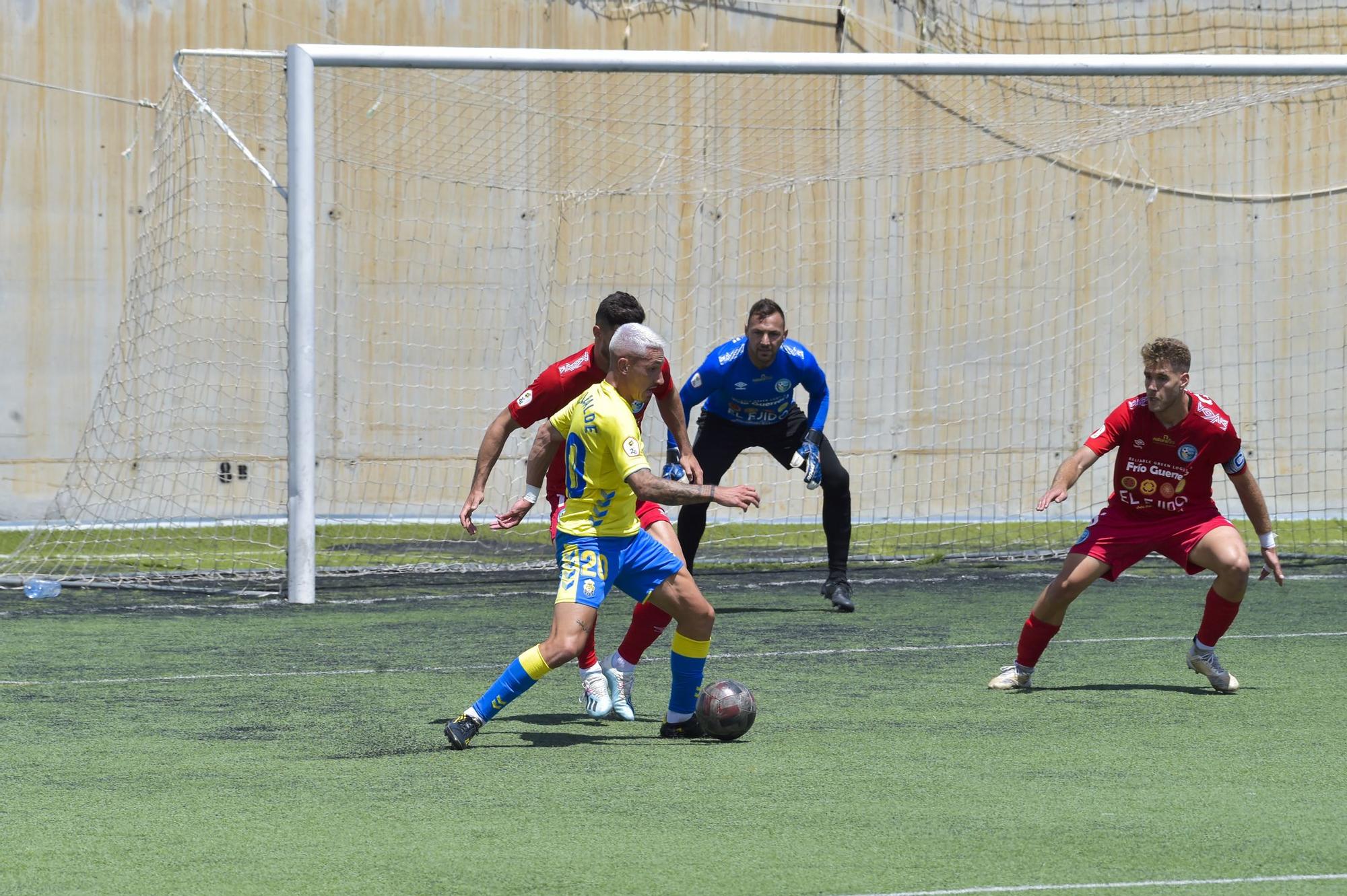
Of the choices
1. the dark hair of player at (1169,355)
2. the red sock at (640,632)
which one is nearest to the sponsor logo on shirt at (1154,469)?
the dark hair of player at (1169,355)

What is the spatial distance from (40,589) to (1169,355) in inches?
291

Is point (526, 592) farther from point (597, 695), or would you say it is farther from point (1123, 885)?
point (1123, 885)

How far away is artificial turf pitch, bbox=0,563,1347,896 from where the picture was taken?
4.32 meters

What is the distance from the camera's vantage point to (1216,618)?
24.0ft

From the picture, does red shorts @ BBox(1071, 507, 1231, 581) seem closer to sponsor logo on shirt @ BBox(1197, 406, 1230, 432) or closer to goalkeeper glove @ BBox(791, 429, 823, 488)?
sponsor logo on shirt @ BBox(1197, 406, 1230, 432)

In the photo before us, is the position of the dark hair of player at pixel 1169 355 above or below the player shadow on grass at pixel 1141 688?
above

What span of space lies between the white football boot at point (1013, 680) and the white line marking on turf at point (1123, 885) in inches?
126

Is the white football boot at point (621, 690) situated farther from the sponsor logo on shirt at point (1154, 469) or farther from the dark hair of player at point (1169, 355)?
the dark hair of player at point (1169, 355)

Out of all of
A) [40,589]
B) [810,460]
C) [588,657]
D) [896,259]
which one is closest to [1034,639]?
[588,657]

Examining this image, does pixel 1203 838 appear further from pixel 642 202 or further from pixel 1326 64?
pixel 642 202

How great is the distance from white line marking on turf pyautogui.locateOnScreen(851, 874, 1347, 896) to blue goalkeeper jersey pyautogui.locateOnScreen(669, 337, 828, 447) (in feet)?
20.3

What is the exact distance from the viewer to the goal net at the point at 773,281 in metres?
13.9

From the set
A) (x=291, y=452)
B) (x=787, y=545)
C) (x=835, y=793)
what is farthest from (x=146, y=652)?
(x=787, y=545)

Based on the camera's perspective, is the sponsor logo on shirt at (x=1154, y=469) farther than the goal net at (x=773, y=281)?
No
